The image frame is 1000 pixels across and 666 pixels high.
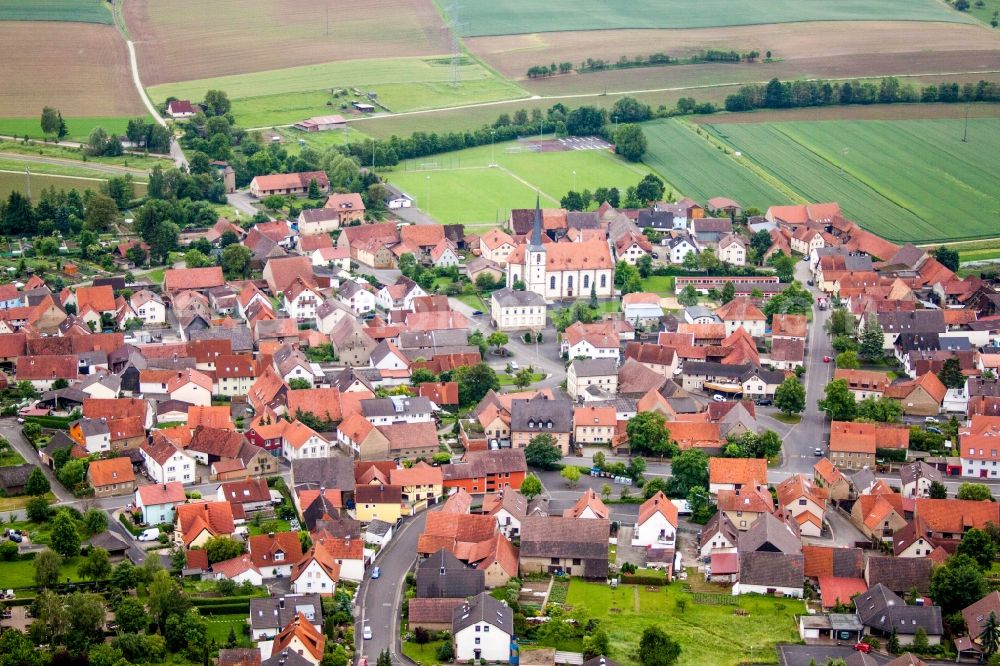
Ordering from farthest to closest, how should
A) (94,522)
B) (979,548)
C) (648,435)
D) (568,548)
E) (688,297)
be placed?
1. (688,297)
2. (648,435)
3. (94,522)
4. (979,548)
5. (568,548)

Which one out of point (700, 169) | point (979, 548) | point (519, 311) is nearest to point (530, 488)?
point (979, 548)

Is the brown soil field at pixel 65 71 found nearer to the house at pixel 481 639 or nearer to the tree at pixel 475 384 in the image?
the tree at pixel 475 384

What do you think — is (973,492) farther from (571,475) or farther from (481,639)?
(481,639)

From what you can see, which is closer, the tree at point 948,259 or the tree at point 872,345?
the tree at point 872,345

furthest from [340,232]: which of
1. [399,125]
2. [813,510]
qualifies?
[813,510]

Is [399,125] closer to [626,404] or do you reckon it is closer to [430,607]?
[626,404]

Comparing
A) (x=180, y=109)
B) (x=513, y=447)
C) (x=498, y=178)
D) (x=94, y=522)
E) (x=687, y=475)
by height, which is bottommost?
(x=513, y=447)

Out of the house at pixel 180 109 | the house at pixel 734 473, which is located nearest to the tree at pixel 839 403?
the house at pixel 734 473
